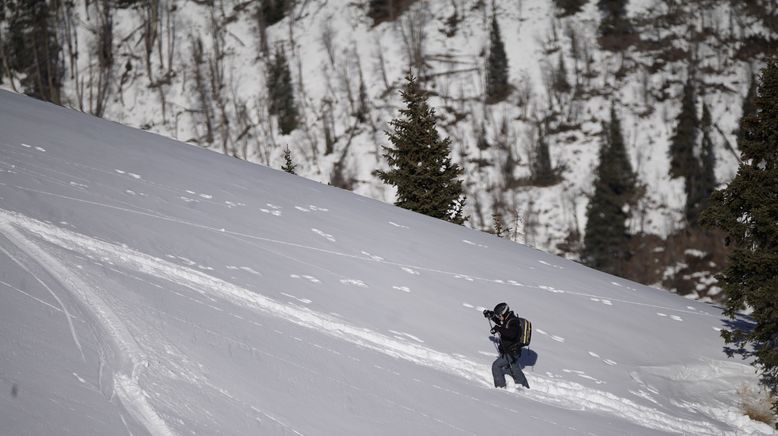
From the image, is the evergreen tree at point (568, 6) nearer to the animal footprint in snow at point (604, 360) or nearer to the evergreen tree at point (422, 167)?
the evergreen tree at point (422, 167)

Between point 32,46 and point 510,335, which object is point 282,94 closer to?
point 32,46

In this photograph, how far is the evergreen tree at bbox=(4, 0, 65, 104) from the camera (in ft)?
271

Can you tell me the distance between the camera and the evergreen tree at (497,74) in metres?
71.9

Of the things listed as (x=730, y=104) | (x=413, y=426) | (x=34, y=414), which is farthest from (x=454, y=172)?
(x=730, y=104)

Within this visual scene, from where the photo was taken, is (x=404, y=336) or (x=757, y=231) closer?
(x=404, y=336)

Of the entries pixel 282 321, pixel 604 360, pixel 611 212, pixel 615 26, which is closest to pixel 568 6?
pixel 615 26

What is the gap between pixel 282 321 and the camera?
9469 millimetres

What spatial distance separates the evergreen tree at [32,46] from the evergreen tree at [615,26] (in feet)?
222

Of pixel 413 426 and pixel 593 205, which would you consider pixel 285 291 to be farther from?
pixel 593 205

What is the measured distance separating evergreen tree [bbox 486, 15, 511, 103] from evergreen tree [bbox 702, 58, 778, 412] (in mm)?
59484

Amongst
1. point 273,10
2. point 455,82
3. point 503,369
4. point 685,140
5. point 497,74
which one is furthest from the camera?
point 273,10

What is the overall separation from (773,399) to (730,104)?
6202 centimetres

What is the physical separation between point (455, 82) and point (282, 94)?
66.4 feet

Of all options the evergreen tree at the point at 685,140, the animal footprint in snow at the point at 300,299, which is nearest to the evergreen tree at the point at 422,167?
the animal footprint in snow at the point at 300,299
